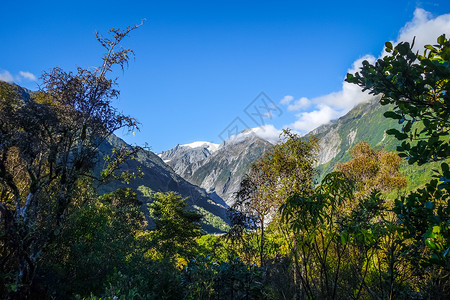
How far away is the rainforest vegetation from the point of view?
7.72 ft

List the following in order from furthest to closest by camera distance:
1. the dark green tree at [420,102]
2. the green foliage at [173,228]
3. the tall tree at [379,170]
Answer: the tall tree at [379,170] → the green foliage at [173,228] → the dark green tree at [420,102]

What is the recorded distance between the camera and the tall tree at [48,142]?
4797 millimetres

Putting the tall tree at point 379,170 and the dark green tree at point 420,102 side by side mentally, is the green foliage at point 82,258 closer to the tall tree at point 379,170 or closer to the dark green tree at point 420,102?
the dark green tree at point 420,102

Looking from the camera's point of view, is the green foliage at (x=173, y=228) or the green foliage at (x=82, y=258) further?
the green foliage at (x=173, y=228)

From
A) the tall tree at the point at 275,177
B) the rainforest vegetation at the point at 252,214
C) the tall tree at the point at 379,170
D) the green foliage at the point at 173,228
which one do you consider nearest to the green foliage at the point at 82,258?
the rainforest vegetation at the point at 252,214

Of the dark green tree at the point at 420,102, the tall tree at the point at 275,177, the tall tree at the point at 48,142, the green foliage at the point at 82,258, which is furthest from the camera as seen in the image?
the tall tree at the point at 275,177

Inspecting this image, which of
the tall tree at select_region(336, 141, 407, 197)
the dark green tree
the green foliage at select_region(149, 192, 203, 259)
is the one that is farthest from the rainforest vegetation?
the tall tree at select_region(336, 141, 407, 197)

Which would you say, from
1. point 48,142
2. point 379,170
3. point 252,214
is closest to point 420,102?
point 48,142

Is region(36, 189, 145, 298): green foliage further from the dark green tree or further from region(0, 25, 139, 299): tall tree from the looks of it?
the dark green tree

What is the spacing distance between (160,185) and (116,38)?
152m

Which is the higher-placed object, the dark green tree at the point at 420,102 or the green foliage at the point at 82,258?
the green foliage at the point at 82,258

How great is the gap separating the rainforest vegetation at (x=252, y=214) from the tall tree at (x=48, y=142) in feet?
0.10

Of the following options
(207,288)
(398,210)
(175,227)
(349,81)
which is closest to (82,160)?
(207,288)

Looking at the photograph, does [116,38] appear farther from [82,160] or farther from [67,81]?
[82,160]
